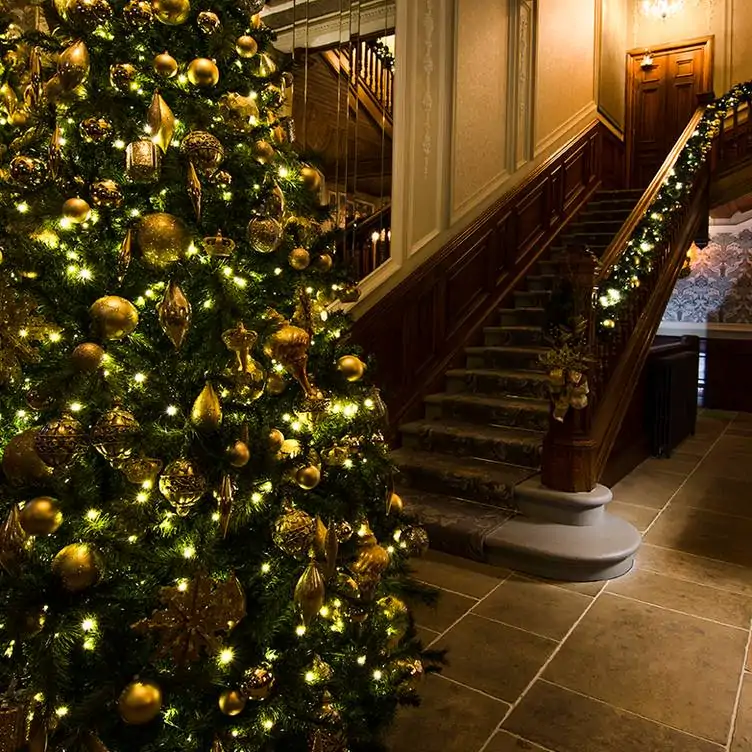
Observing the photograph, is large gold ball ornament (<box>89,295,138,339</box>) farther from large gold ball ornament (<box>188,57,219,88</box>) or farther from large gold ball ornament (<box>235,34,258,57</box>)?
large gold ball ornament (<box>235,34,258,57</box>)

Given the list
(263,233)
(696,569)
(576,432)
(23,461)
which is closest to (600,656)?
(696,569)

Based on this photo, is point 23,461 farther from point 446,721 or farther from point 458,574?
point 458,574

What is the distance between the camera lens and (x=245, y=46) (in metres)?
1.40

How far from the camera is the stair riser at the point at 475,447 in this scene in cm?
348

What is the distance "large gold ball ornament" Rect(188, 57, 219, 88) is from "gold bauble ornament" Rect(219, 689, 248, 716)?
1254 mm

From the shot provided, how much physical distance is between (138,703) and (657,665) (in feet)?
5.87

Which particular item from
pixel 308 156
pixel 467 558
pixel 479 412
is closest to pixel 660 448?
pixel 479 412

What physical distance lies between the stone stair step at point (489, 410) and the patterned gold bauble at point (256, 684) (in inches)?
111

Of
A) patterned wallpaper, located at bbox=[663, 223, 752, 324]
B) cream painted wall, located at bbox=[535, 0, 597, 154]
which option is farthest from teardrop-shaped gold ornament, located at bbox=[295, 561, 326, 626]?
patterned wallpaper, located at bbox=[663, 223, 752, 324]

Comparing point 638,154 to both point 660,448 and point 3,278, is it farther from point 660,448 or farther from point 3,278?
point 3,278

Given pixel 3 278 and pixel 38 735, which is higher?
pixel 3 278

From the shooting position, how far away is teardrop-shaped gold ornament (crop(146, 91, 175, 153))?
3.93 feet

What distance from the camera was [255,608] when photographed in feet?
4.13

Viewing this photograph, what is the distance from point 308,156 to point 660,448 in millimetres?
4345
